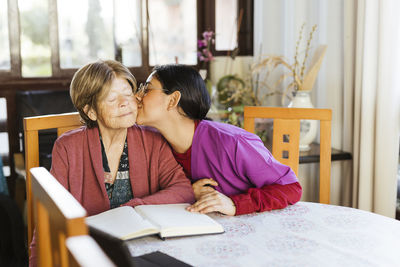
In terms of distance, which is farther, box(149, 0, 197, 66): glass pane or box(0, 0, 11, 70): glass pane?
box(149, 0, 197, 66): glass pane

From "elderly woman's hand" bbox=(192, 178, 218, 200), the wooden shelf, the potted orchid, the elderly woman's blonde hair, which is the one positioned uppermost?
the potted orchid

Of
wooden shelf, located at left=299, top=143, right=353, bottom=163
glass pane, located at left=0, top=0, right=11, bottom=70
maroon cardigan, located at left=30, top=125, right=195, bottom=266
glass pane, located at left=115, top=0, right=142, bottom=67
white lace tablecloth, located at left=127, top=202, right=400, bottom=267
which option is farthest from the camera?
glass pane, located at left=115, top=0, right=142, bottom=67

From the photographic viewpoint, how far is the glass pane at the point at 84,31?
120 inches

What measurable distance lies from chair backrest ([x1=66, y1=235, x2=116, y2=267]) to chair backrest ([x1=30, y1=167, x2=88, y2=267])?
0.04ft

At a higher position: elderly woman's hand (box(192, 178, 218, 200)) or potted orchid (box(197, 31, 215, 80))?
potted orchid (box(197, 31, 215, 80))

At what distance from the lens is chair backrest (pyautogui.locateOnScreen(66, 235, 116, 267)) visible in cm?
53

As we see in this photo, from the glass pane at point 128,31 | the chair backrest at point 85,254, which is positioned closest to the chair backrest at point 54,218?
the chair backrest at point 85,254

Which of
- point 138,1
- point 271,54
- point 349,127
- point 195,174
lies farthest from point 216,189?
point 138,1

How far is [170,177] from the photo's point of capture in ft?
4.98

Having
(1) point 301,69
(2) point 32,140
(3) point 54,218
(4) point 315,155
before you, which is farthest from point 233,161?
(1) point 301,69

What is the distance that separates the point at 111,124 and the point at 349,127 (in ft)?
4.69

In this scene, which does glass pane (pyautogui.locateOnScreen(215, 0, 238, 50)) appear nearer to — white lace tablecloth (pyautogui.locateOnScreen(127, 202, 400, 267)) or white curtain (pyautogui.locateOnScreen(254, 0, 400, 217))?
white curtain (pyautogui.locateOnScreen(254, 0, 400, 217))

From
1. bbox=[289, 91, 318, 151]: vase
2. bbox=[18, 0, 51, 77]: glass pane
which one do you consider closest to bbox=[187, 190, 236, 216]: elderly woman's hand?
bbox=[289, 91, 318, 151]: vase

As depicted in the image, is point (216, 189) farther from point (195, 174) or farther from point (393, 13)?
point (393, 13)
